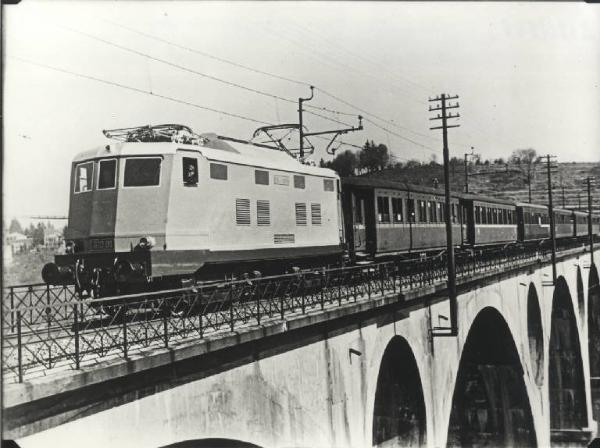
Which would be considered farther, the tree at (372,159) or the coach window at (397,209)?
the tree at (372,159)

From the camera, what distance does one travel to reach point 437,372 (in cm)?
2045

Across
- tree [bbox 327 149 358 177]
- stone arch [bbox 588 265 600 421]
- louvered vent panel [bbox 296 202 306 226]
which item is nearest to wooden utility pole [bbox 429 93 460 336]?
louvered vent panel [bbox 296 202 306 226]

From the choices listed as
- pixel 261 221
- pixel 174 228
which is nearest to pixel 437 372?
pixel 261 221

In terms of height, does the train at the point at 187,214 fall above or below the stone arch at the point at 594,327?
above

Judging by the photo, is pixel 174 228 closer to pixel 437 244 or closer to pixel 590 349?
pixel 437 244

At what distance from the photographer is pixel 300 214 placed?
1568 cm

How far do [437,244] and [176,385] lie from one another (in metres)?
20.2

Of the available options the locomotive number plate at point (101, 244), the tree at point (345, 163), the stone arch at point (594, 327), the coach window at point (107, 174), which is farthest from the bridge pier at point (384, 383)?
the tree at point (345, 163)

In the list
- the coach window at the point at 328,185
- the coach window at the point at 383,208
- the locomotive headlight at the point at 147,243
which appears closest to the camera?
the locomotive headlight at the point at 147,243

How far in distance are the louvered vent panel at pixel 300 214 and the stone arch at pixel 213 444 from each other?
264 inches

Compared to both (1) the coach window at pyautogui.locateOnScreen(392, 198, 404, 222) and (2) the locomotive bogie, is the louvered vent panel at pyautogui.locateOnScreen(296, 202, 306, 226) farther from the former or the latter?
(1) the coach window at pyautogui.locateOnScreen(392, 198, 404, 222)

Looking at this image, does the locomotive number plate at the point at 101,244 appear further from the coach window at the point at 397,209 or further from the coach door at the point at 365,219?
the coach window at the point at 397,209

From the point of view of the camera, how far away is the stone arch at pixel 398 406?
62.5 feet

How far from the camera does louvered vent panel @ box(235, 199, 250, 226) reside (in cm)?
1312
